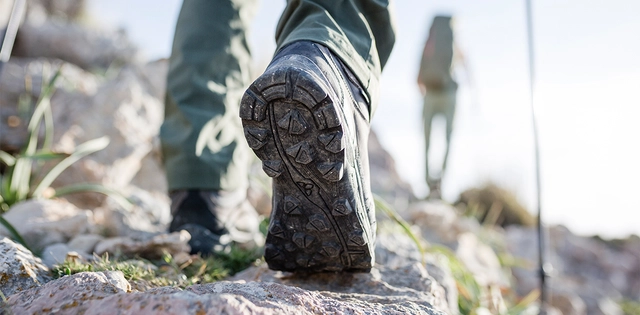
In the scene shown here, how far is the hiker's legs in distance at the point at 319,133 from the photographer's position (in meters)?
0.87

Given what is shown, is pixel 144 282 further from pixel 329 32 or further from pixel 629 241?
pixel 629 241

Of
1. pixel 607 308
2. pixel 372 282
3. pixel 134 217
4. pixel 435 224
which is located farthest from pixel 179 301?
pixel 607 308

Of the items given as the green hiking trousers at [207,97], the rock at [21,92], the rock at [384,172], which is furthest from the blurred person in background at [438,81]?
the green hiking trousers at [207,97]

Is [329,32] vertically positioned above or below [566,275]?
above

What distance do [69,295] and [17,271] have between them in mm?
241

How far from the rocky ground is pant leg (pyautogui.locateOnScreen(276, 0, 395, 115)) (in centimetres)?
47

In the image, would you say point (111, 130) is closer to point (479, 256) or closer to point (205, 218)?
point (205, 218)

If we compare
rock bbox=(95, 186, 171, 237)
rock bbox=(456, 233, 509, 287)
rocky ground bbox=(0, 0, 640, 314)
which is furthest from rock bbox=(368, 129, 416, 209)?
rock bbox=(95, 186, 171, 237)

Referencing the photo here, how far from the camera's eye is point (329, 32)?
105 centimetres

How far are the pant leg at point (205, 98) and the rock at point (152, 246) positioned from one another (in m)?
0.17

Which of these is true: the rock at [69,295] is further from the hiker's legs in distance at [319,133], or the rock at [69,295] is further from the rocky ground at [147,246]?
the hiker's legs in distance at [319,133]

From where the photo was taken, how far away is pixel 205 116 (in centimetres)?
146

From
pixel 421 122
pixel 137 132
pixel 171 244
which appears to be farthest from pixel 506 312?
pixel 421 122

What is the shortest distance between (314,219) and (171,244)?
0.51 metres
